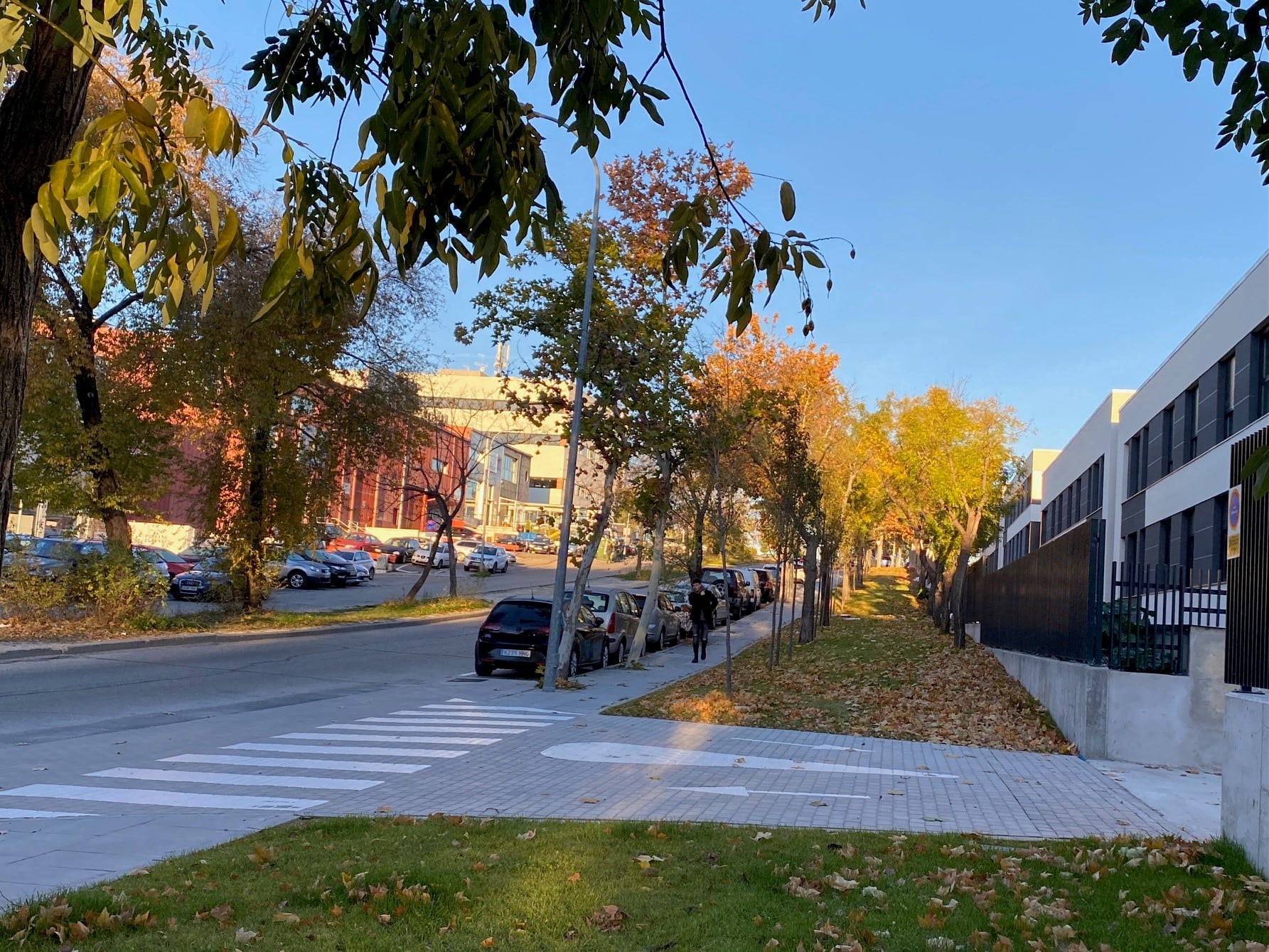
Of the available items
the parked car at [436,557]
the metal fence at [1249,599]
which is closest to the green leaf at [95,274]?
the metal fence at [1249,599]

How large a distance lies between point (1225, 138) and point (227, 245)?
5.65 meters

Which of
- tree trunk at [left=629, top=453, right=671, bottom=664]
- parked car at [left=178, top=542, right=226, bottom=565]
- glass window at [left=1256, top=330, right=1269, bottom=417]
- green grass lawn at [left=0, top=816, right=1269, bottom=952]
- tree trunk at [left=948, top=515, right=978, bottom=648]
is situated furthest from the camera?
parked car at [left=178, top=542, right=226, bottom=565]

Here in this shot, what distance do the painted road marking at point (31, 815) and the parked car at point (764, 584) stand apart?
44.2 metres

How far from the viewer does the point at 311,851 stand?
6691 millimetres

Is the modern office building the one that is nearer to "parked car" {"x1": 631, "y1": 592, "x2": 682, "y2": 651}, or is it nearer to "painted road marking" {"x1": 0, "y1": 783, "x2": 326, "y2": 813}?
"parked car" {"x1": 631, "y1": 592, "x2": 682, "y2": 651}

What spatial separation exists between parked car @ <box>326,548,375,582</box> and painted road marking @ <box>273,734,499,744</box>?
123ft

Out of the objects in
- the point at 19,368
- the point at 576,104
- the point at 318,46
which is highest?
the point at 318,46

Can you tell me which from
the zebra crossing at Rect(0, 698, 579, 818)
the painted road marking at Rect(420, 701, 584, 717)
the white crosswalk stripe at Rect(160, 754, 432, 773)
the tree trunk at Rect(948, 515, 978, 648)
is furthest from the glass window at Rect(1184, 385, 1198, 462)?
the white crosswalk stripe at Rect(160, 754, 432, 773)

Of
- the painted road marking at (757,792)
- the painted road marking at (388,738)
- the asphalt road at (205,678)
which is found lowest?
the asphalt road at (205,678)

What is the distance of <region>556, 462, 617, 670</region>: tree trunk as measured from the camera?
19172 millimetres

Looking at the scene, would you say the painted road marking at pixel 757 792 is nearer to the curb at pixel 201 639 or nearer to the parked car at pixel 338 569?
the curb at pixel 201 639

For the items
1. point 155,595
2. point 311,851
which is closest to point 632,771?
point 311,851

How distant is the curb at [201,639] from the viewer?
19602mm

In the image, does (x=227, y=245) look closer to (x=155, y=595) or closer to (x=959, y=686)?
(x=959, y=686)
